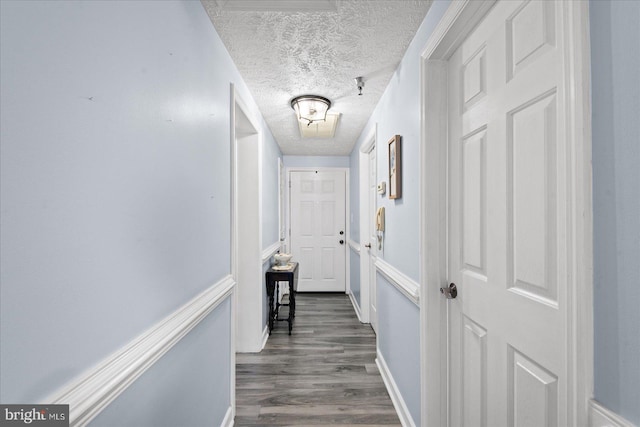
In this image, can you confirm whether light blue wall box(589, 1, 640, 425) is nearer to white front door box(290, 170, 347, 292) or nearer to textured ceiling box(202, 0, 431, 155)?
textured ceiling box(202, 0, 431, 155)

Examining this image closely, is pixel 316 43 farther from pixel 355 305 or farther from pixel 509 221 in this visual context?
pixel 355 305

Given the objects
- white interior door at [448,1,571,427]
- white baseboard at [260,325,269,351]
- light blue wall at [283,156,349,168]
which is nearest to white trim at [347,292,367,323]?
white baseboard at [260,325,269,351]

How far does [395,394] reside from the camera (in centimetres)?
214

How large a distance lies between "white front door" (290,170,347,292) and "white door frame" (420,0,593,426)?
372 centimetres

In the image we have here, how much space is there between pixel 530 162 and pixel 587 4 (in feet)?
1.27

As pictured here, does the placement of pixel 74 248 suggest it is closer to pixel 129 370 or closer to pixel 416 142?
pixel 129 370

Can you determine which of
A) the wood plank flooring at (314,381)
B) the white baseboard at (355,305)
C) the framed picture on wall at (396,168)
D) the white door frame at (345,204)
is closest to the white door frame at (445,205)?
the framed picture on wall at (396,168)

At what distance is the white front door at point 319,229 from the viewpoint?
525cm

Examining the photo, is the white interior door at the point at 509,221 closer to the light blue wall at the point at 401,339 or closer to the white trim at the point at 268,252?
the light blue wall at the point at 401,339

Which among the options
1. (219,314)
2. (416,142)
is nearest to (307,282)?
(219,314)

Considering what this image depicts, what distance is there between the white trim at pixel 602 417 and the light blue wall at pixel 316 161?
4.71m

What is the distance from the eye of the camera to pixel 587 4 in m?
0.69

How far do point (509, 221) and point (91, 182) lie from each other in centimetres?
118

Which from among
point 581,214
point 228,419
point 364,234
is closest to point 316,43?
point 581,214
